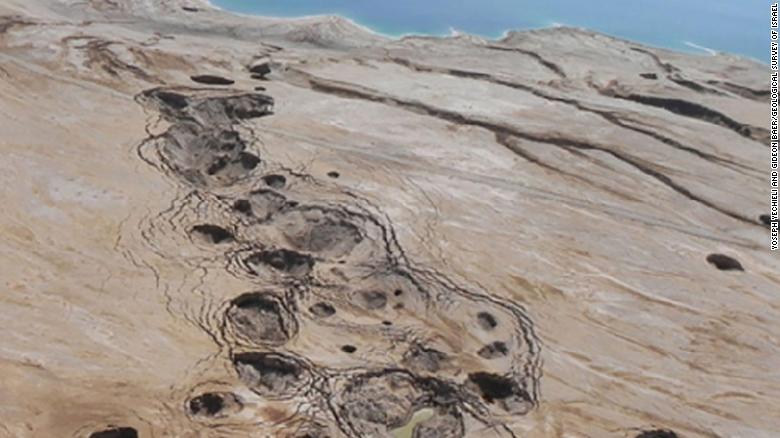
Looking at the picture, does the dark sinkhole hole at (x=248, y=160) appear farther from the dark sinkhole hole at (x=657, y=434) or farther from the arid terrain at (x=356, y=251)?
the dark sinkhole hole at (x=657, y=434)

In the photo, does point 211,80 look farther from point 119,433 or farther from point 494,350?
point 119,433

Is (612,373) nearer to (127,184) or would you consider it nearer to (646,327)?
(646,327)

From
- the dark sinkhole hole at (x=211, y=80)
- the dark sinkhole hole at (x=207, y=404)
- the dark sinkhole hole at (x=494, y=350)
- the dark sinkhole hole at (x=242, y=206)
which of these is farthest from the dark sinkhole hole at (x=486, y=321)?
the dark sinkhole hole at (x=211, y=80)

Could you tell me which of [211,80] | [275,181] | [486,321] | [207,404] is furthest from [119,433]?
[211,80]

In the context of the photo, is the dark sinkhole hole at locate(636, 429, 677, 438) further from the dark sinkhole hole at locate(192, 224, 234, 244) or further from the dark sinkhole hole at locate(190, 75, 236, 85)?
the dark sinkhole hole at locate(190, 75, 236, 85)

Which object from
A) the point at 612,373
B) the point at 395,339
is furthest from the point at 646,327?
the point at 395,339

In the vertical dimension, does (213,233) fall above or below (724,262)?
below
